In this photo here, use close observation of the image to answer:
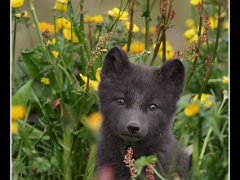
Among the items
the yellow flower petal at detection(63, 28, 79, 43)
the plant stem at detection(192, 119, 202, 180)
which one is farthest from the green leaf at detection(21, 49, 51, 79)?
the plant stem at detection(192, 119, 202, 180)

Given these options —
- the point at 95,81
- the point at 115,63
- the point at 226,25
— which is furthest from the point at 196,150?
the point at 226,25

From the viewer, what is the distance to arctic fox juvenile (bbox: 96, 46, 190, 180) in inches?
169

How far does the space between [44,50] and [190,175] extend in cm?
137

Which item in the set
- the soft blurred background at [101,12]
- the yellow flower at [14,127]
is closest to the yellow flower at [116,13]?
the soft blurred background at [101,12]

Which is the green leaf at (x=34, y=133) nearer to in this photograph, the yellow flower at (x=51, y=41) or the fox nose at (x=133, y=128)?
the yellow flower at (x=51, y=41)

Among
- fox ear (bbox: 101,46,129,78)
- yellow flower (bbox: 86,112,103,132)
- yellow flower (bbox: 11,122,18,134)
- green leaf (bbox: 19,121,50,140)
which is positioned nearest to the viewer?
yellow flower (bbox: 11,122,18,134)

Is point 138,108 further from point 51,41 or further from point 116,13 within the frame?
point 51,41

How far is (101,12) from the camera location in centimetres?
559

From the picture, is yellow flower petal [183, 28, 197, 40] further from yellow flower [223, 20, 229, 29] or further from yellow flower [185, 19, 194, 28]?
yellow flower [185, 19, 194, 28]

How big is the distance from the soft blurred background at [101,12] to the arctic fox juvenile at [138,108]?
76 cm

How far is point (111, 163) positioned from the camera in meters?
4.46

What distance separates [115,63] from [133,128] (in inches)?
19.2

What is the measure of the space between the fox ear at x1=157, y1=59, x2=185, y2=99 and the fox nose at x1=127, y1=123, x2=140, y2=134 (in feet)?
1.43
